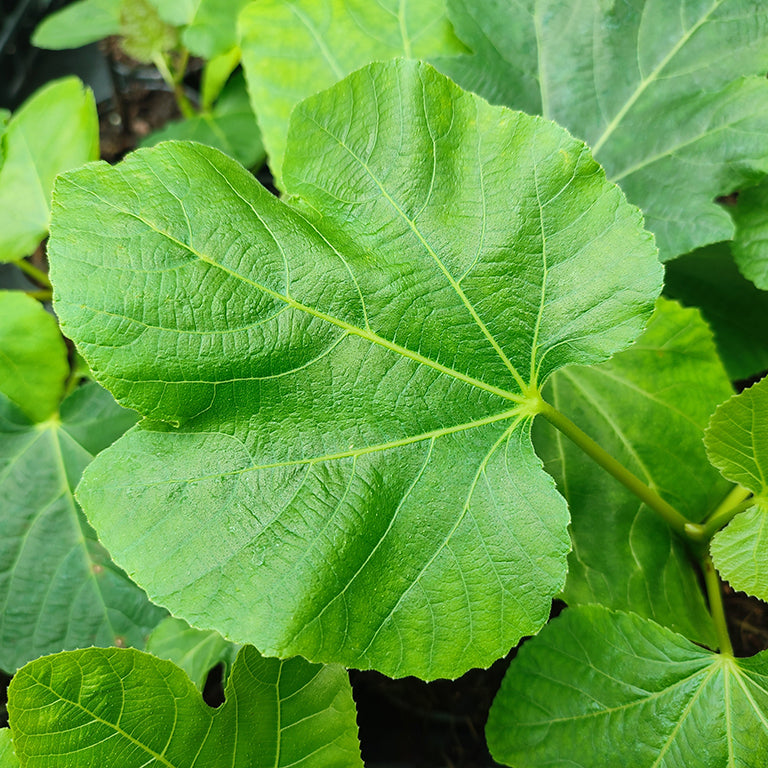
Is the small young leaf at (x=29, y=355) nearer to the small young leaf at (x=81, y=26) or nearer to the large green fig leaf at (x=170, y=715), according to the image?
the large green fig leaf at (x=170, y=715)

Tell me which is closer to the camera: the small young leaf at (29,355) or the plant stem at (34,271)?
the small young leaf at (29,355)

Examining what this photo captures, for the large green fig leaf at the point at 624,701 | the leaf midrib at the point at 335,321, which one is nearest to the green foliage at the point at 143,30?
the leaf midrib at the point at 335,321

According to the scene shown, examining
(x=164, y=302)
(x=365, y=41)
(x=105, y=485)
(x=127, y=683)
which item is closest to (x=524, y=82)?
(x=365, y=41)

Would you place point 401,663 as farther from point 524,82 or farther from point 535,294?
point 524,82

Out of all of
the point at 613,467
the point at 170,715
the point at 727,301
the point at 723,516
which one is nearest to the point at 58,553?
the point at 170,715

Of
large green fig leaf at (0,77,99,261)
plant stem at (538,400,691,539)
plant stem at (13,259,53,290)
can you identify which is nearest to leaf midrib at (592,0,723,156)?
plant stem at (538,400,691,539)

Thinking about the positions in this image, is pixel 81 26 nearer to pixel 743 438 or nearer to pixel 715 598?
pixel 743 438

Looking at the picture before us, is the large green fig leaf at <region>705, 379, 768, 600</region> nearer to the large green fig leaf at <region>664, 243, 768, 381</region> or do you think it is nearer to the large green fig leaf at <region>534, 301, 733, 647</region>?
the large green fig leaf at <region>534, 301, 733, 647</region>
